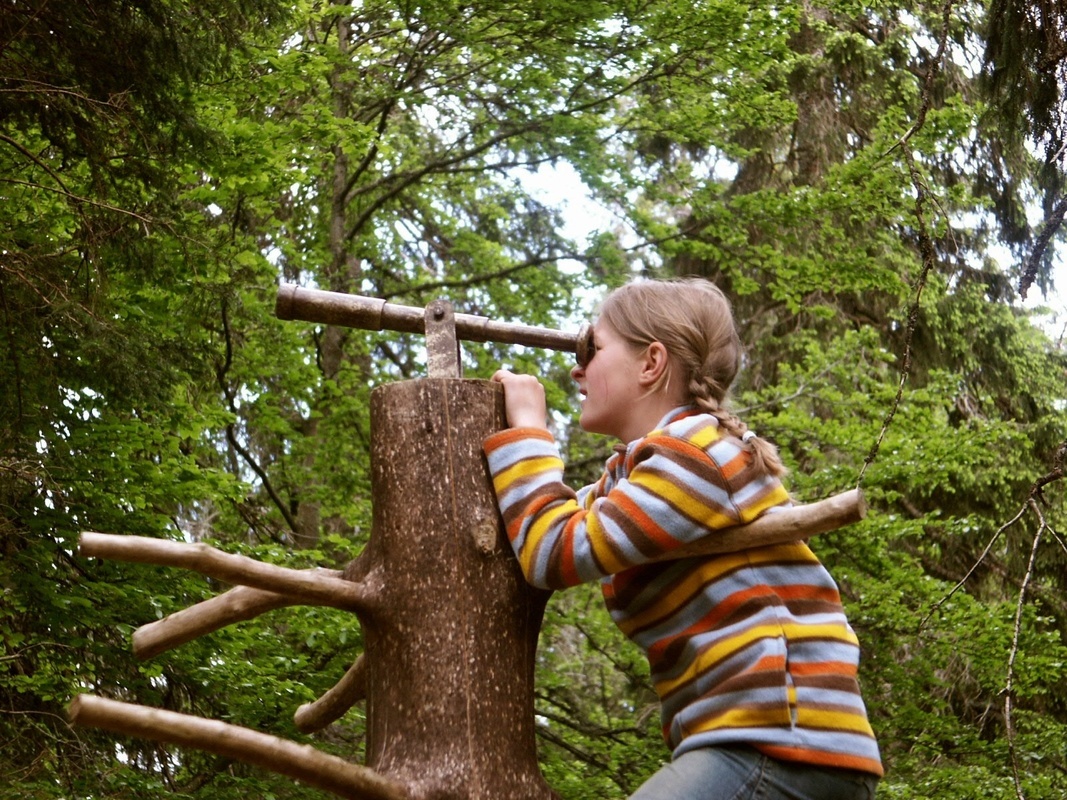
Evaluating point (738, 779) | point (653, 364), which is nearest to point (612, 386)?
point (653, 364)

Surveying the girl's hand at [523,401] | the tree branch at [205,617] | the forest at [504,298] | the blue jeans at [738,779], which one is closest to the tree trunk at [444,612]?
the girl's hand at [523,401]

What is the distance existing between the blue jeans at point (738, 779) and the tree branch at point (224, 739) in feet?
1.61

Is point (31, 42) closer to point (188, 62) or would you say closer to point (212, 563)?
point (188, 62)

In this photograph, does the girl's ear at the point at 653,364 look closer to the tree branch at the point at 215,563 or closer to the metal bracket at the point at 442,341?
the metal bracket at the point at 442,341

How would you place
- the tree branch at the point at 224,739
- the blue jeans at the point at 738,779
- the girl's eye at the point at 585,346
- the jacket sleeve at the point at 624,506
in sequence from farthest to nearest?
the girl's eye at the point at 585,346
the jacket sleeve at the point at 624,506
the blue jeans at the point at 738,779
the tree branch at the point at 224,739

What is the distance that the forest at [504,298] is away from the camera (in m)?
4.87

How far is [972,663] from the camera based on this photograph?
241 inches

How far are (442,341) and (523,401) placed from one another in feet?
0.69

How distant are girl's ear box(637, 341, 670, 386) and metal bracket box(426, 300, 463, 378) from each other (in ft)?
1.22

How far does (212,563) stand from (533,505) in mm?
567

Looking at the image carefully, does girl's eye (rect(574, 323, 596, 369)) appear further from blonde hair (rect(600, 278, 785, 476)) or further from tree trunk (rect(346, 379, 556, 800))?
tree trunk (rect(346, 379, 556, 800))

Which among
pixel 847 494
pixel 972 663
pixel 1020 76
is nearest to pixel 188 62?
pixel 1020 76

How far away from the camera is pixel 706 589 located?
205 cm

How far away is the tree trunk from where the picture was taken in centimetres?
197
